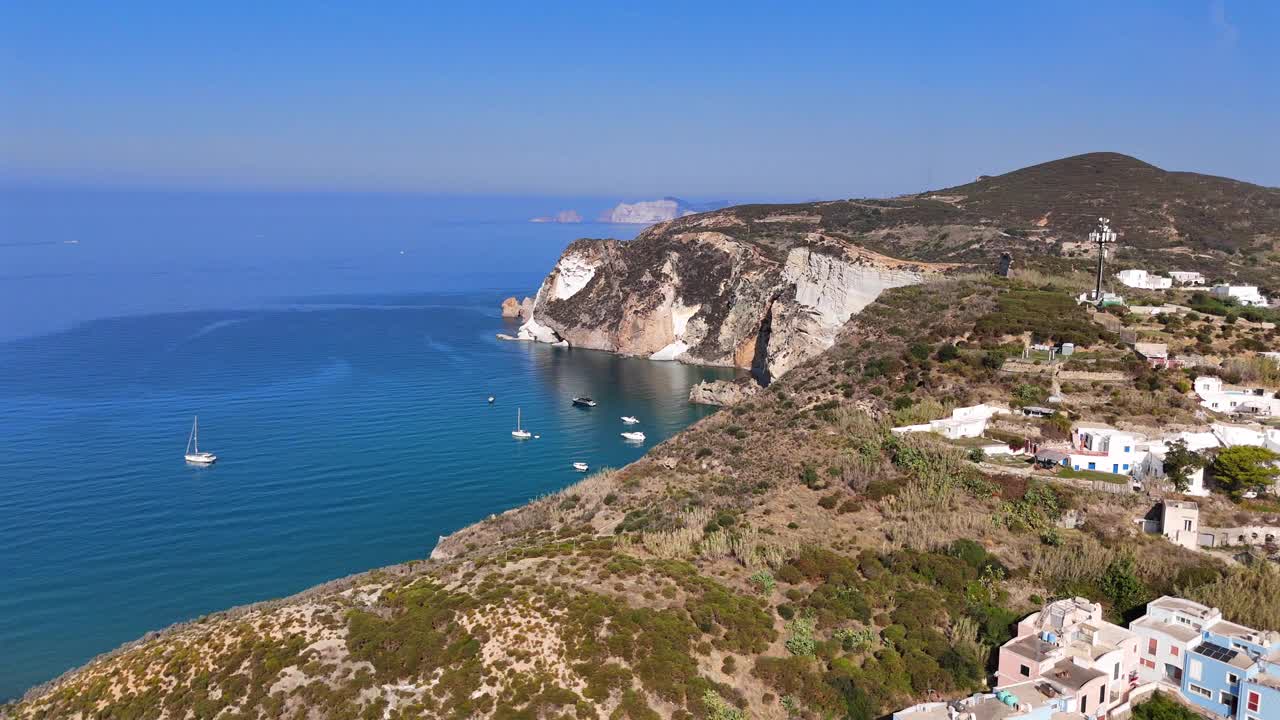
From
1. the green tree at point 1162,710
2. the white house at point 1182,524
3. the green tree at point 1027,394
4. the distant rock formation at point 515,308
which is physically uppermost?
the green tree at point 1027,394

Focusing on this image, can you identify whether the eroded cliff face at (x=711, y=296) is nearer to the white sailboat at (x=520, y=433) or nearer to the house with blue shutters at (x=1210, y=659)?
the white sailboat at (x=520, y=433)

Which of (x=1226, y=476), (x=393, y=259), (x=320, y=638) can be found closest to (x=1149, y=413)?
(x=1226, y=476)

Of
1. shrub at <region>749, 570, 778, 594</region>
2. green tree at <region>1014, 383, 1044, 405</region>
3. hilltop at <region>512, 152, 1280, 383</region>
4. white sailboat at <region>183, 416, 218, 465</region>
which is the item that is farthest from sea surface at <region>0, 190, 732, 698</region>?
green tree at <region>1014, 383, 1044, 405</region>

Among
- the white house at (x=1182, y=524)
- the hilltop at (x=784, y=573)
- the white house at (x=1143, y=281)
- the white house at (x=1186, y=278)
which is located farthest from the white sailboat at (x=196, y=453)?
the white house at (x=1186, y=278)

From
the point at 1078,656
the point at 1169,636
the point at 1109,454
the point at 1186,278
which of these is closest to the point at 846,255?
the point at 1186,278

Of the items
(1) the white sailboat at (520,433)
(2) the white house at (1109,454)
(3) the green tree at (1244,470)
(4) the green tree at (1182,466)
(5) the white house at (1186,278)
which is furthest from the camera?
(1) the white sailboat at (520,433)

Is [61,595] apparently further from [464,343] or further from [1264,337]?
[464,343]

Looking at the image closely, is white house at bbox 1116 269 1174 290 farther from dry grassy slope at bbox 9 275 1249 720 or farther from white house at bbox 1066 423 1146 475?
dry grassy slope at bbox 9 275 1249 720
